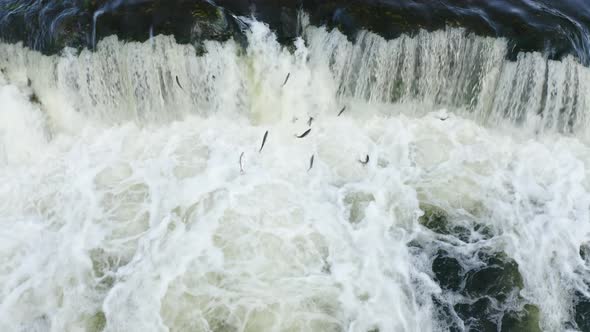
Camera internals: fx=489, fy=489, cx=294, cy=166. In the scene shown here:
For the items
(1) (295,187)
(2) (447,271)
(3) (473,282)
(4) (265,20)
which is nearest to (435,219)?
(2) (447,271)

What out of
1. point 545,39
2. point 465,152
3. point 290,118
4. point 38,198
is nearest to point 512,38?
point 545,39

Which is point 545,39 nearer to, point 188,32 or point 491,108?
point 491,108

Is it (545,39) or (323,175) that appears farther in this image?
(545,39)

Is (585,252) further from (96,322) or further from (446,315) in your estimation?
(96,322)

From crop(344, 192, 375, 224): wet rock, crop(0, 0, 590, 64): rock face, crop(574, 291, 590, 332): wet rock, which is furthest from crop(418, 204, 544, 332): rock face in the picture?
crop(0, 0, 590, 64): rock face

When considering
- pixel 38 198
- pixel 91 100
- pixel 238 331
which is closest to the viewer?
pixel 238 331

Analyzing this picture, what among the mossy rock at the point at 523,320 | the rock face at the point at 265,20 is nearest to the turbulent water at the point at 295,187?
the mossy rock at the point at 523,320

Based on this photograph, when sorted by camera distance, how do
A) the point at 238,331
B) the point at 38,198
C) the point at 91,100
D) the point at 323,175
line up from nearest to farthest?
the point at 238,331, the point at 38,198, the point at 323,175, the point at 91,100

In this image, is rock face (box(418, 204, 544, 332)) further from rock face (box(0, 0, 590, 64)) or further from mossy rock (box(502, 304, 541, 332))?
rock face (box(0, 0, 590, 64))
